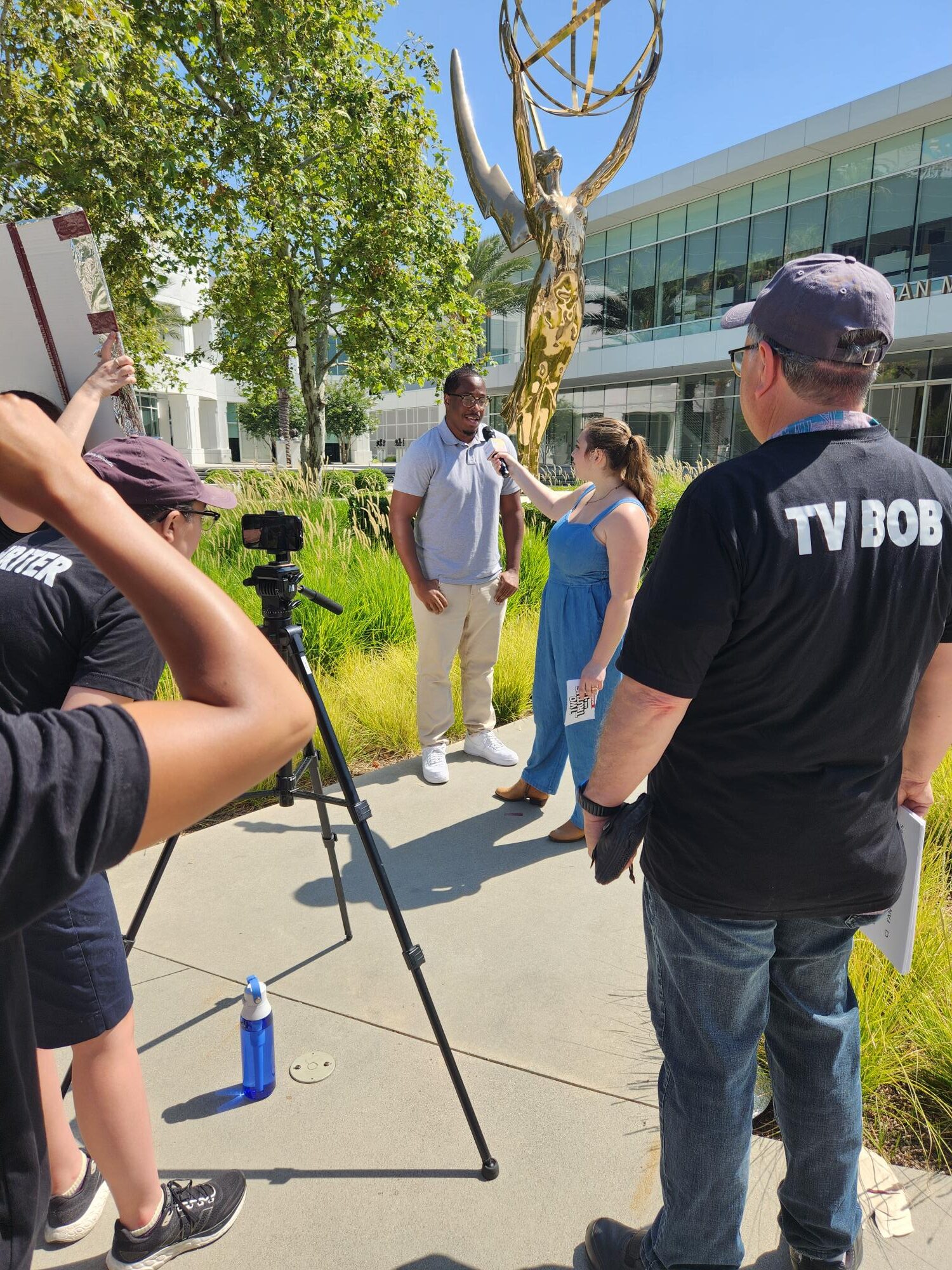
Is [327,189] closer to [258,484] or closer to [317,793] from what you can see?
[258,484]

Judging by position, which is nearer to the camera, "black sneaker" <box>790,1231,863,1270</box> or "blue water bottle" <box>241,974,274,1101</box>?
"black sneaker" <box>790,1231,863,1270</box>

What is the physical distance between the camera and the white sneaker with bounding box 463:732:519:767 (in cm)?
481

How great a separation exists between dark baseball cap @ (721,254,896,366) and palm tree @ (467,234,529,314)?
29.2 m

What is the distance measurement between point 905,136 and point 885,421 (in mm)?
7650

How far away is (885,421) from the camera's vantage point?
961 inches

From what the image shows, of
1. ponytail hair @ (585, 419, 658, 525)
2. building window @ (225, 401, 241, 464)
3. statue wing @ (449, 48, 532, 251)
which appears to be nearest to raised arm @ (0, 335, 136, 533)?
ponytail hair @ (585, 419, 658, 525)

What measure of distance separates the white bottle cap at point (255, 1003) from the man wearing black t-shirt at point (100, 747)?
138 centimetres

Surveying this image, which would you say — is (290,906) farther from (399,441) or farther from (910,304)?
(399,441)

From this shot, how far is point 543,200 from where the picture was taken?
391 inches

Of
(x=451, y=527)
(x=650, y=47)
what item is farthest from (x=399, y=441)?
(x=451, y=527)

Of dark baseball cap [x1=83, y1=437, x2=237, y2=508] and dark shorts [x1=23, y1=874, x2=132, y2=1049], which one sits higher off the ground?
dark baseball cap [x1=83, y1=437, x2=237, y2=508]

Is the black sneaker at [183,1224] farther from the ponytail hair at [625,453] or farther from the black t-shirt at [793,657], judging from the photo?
the ponytail hair at [625,453]

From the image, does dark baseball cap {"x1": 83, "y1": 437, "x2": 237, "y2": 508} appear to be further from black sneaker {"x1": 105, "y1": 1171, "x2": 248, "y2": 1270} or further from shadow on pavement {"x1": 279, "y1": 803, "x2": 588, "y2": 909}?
shadow on pavement {"x1": 279, "y1": 803, "x2": 588, "y2": 909}

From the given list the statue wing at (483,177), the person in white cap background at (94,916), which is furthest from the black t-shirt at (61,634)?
the statue wing at (483,177)
